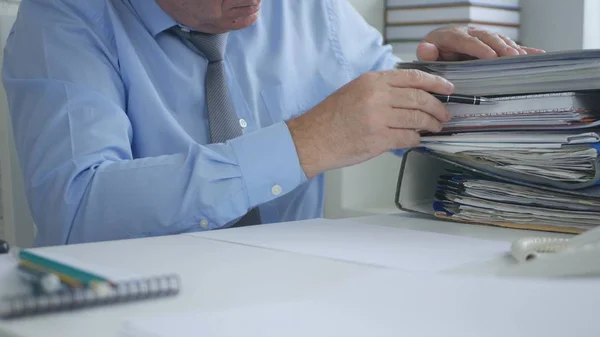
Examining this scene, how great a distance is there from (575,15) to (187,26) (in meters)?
1.19

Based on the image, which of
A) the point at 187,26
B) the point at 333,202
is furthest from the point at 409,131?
the point at 333,202

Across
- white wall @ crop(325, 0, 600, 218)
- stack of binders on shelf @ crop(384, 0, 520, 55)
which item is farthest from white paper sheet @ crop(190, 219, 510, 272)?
stack of binders on shelf @ crop(384, 0, 520, 55)

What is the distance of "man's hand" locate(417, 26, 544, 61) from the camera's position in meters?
1.18

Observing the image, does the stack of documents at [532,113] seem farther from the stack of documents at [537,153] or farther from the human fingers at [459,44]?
the human fingers at [459,44]

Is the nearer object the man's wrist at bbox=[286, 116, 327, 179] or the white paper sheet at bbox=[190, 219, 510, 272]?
the white paper sheet at bbox=[190, 219, 510, 272]

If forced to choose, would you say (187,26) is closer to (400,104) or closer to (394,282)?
(400,104)

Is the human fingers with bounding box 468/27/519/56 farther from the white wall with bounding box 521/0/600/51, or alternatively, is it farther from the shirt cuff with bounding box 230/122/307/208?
the white wall with bounding box 521/0/600/51

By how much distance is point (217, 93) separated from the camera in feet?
4.41

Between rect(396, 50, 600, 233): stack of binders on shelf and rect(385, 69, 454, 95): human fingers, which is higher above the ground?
rect(385, 69, 454, 95): human fingers

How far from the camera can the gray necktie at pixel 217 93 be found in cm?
130

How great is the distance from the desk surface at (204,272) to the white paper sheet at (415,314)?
2cm

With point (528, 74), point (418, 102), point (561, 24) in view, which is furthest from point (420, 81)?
point (561, 24)

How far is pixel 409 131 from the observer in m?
1.02

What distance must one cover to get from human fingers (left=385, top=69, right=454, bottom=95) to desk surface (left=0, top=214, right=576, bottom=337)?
0.60 feet
